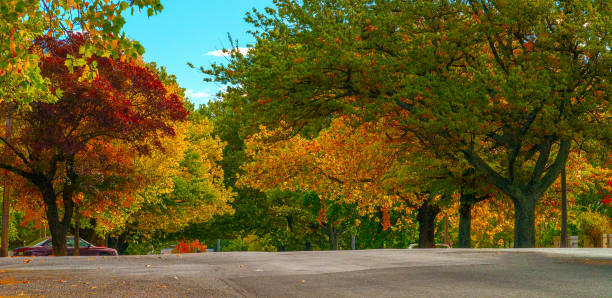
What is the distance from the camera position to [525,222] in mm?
21734

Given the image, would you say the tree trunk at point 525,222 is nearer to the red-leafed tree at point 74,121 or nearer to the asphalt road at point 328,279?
the asphalt road at point 328,279

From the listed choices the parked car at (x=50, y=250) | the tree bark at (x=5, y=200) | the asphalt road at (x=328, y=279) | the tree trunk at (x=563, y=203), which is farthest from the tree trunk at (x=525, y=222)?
the tree bark at (x=5, y=200)

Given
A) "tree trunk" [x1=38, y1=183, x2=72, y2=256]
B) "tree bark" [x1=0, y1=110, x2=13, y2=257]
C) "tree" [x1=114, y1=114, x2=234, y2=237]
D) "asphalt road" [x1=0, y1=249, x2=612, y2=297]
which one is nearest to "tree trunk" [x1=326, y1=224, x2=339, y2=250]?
"tree" [x1=114, y1=114, x2=234, y2=237]

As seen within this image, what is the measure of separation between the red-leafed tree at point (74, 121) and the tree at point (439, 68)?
546 centimetres

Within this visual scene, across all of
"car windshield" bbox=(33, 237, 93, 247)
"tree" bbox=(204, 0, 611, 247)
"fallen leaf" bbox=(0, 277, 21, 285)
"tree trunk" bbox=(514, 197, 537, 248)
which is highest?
"tree" bbox=(204, 0, 611, 247)

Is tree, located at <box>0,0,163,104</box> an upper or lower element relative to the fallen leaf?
upper

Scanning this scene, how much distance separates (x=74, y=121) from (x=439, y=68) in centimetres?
1305

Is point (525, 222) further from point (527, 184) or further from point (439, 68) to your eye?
point (439, 68)

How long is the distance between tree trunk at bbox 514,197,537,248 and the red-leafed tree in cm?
1333

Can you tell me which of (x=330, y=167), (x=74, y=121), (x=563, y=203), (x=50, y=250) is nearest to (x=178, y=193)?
(x=50, y=250)

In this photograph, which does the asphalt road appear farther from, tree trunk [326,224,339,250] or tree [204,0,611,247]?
tree trunk [326,224,339,250]

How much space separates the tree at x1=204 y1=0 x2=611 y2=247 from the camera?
675 inches

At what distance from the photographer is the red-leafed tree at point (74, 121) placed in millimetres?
22422

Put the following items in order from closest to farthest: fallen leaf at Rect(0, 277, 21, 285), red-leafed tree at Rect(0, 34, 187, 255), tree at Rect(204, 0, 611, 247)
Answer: fallen leaf at Rect(0, 277, 21, 285)
tree at Rect(204, 0, 611, 247)
red-leafed tree at Rect(0, 34, 187, 255)
